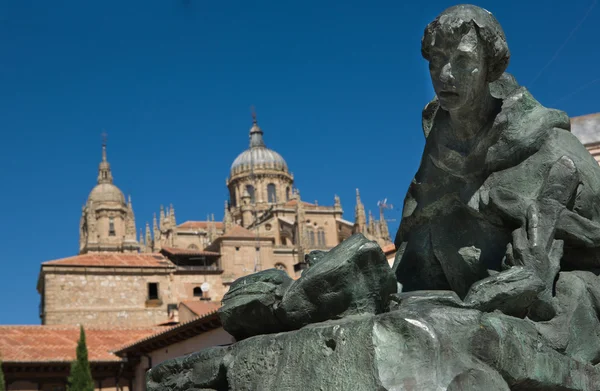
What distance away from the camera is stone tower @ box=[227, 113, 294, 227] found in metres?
84.0

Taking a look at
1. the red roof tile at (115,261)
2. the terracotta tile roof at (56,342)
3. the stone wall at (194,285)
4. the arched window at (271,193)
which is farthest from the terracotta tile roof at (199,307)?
the arched window at (271,193)

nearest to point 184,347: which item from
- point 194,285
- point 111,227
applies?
point 194,285

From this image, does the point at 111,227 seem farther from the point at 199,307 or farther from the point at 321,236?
the point at 199,307

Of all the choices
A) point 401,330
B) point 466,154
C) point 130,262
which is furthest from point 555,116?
point 130,262

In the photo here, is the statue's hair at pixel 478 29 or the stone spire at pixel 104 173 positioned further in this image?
the stone spire at pixel 104 173

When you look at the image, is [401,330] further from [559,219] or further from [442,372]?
[559,219]

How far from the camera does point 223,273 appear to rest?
5522 centimetres

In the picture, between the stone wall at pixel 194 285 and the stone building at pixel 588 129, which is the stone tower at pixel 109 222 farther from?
the stone building at pixel 588 129

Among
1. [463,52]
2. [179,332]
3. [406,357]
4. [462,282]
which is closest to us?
[406,357]

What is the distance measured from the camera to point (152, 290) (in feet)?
168

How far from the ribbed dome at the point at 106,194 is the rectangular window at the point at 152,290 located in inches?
1387

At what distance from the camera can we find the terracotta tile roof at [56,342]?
3209cm

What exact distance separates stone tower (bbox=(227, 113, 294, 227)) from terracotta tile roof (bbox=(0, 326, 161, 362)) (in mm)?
46108

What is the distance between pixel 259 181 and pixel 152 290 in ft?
114
